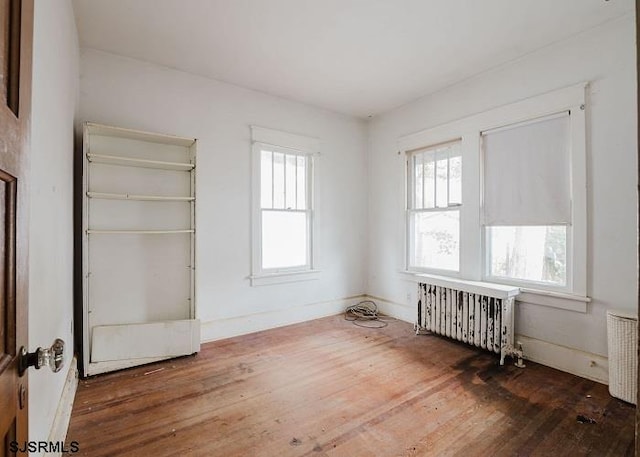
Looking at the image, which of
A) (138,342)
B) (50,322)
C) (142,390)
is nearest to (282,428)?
(142,390)

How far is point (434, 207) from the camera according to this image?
13.3ft

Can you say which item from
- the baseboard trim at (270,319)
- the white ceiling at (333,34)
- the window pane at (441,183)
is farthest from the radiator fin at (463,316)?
the white ceiling at (333,34)

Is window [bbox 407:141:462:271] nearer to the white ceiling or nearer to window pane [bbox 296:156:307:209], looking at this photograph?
the white ceiling

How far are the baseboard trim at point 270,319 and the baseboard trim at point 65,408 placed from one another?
1208mm

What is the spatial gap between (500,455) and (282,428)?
4.24 feet

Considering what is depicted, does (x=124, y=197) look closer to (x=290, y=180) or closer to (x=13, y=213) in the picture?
(x=290, y=180)

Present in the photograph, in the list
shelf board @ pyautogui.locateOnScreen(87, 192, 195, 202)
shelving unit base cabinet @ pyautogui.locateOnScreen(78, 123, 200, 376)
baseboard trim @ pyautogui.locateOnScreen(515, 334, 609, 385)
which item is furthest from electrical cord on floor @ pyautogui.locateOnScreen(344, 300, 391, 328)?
shelf board @ pyautogui.locateOnScreen(87, 192, 195, 202)

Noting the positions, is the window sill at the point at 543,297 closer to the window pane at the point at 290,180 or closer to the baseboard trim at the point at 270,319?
the baseboard trim at the point at 270,319

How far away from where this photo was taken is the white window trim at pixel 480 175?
9.11 feet

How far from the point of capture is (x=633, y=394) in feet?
7.38

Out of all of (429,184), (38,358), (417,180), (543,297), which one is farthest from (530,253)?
(38,358)

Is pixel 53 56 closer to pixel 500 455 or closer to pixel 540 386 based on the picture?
pixel 500 455

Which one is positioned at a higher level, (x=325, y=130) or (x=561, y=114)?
(x=325, y=130)

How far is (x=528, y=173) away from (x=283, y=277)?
2.97 m
